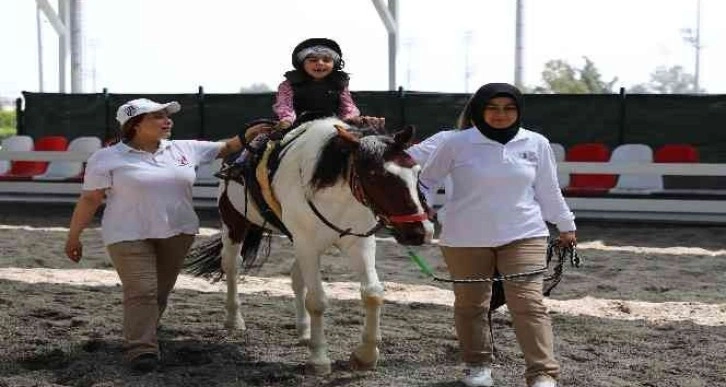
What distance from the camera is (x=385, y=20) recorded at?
1833 cm

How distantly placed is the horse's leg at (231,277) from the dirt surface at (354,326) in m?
0.08

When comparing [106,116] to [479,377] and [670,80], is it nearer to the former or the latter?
[479,377]

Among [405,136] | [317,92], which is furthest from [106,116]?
[405,136]

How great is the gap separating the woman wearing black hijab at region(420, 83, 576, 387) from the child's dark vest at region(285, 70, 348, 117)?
129cm

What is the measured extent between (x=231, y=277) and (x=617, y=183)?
7998 mm

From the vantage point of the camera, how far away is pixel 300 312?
19.2 feet

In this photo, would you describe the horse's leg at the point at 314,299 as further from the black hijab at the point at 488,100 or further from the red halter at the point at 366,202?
the black hijab at the point at 488,100

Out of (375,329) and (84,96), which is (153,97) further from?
(375,329)

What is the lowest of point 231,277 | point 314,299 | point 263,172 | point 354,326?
point 354,326

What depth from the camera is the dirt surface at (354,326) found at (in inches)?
196

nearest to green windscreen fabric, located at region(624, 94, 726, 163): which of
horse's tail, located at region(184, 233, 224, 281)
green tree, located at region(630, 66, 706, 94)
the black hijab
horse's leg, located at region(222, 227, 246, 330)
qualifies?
horse's tail, located at region(184, 233, 224, 281)

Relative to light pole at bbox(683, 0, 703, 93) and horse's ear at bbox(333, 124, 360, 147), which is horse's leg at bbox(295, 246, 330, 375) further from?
light pole at bbox(683, 0, 703, 93)

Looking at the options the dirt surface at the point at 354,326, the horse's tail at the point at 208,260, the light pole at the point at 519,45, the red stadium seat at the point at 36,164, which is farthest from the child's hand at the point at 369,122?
the light pole at the point at 519,45

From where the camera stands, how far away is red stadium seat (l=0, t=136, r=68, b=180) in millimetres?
14894
